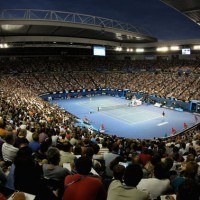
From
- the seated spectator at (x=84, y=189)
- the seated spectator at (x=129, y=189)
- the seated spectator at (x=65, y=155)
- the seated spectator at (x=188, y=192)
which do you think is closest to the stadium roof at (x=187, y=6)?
the seated spectator at (x=65, y=155)

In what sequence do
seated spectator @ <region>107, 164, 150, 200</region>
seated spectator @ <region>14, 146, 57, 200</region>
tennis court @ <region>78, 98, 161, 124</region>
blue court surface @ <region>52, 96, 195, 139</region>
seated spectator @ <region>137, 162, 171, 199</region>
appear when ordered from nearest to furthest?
seated spectator @ <region>107, 164, 150, 200</region>, seated spectator @ <region>14, 146, 57, 200</region>, seated spectator @ <region>137, 162, 171, 199</region>, blue court surface @ <region>52, 96, 195, 139</region>, tennis court @ <region>78, 98, 161, 124</region>

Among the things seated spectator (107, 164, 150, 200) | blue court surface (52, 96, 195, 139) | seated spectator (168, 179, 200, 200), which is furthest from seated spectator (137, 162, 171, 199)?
blue court surface (52, 96, 195, 139)

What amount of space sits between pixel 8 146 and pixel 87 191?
3.69 m

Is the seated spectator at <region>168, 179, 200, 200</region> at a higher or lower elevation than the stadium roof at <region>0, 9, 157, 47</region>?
lower

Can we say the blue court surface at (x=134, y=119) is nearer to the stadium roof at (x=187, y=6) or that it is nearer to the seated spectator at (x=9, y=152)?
the stadium roof at (x=187, y=6)

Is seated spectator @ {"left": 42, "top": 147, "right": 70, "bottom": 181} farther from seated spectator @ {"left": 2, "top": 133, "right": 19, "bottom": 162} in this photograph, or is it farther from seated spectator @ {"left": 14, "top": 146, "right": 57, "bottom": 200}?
seated spectator @ {"left": 2, "top": 133, "right": 19, "bottom": 162}

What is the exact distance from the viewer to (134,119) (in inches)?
1394

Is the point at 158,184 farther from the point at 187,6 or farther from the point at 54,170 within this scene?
the point at 187,6

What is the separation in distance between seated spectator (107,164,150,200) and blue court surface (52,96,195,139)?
2451 cm

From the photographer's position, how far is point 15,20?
31.6 m

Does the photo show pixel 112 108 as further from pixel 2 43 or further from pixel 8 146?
pixel 8 146

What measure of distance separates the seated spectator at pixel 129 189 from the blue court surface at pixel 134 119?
24511mm

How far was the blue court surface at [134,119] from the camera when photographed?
2983 cm

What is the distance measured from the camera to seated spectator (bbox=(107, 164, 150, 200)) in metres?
3.28
